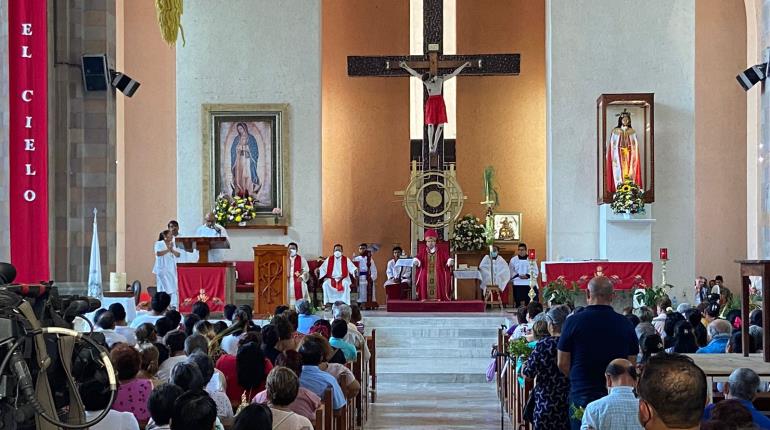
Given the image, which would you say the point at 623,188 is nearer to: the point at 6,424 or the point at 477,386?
the point at 477,386

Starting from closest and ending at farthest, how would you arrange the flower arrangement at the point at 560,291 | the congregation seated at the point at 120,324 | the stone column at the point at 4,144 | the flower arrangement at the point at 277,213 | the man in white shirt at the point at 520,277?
the congregation seated at the point at 120,324 → the stone column at the point at 4,144 → the flower arrangement at the point at 560,291 → the flower arrangement at the point at 277,213 → the man in white shirt at the point at 520,277

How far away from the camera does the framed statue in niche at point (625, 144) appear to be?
17.5 meters

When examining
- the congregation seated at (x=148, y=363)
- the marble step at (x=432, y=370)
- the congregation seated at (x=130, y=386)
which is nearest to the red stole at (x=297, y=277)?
the marble step at (x=432, y=370)

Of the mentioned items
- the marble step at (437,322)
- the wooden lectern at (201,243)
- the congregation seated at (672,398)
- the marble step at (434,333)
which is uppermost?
the wooden lectern at (201,243)

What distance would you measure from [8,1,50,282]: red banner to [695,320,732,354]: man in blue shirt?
7517 mm

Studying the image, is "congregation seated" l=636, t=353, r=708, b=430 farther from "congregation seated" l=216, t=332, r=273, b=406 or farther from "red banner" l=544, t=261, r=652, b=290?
"red banner" l=544, t=261, r=652, b=290

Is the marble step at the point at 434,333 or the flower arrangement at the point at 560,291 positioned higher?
the flower arrangement at the point at 560,291

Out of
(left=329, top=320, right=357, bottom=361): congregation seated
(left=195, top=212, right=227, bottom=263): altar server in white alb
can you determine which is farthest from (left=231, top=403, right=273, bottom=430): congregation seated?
(left=195, top=212, right=227, bottom=263): altar server in white alb

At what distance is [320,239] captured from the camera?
61.7 feet

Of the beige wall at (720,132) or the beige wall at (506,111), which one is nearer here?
the beige wall at (720,132)

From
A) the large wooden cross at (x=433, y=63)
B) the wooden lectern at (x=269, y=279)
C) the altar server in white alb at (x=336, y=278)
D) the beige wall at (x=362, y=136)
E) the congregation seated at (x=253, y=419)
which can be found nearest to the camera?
the congregation seated at (x=253, y=419)

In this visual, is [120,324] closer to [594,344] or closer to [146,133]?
[594,344]

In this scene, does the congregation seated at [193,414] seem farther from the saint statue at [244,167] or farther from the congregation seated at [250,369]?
the saint statue at [244,167]

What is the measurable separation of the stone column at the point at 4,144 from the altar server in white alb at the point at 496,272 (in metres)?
9.31
